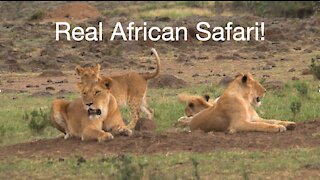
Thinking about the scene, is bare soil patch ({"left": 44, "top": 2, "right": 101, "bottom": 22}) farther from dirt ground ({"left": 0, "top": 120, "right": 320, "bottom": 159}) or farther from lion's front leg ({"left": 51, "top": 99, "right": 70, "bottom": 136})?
dirt ground ({"left": 0, "top": 120, "right": 320, "bottom": 159})

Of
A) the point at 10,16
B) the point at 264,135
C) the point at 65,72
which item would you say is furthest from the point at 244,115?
the point at 10,16

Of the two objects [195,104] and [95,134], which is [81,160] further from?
[195,104]

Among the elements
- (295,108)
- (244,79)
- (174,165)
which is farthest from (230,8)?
(174,165)

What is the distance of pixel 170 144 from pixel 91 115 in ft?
3.01

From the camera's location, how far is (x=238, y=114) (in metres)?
10.7

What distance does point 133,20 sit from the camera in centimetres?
3641

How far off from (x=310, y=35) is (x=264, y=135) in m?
19.5

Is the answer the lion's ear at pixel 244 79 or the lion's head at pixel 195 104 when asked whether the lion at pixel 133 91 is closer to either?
A: the lion's head at pixel 195 104

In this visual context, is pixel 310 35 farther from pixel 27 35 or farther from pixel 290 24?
pixel 27 35

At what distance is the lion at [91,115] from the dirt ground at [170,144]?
0.11 meters

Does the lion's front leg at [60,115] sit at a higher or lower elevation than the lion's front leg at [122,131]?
higher

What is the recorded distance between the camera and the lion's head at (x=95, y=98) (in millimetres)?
10281

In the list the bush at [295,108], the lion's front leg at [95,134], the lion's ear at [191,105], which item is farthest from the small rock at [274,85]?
the lion's front leg at [95,134]

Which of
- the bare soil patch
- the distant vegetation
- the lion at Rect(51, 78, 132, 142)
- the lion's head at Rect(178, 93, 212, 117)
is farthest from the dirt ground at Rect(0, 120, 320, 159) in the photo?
the distant vegetation
